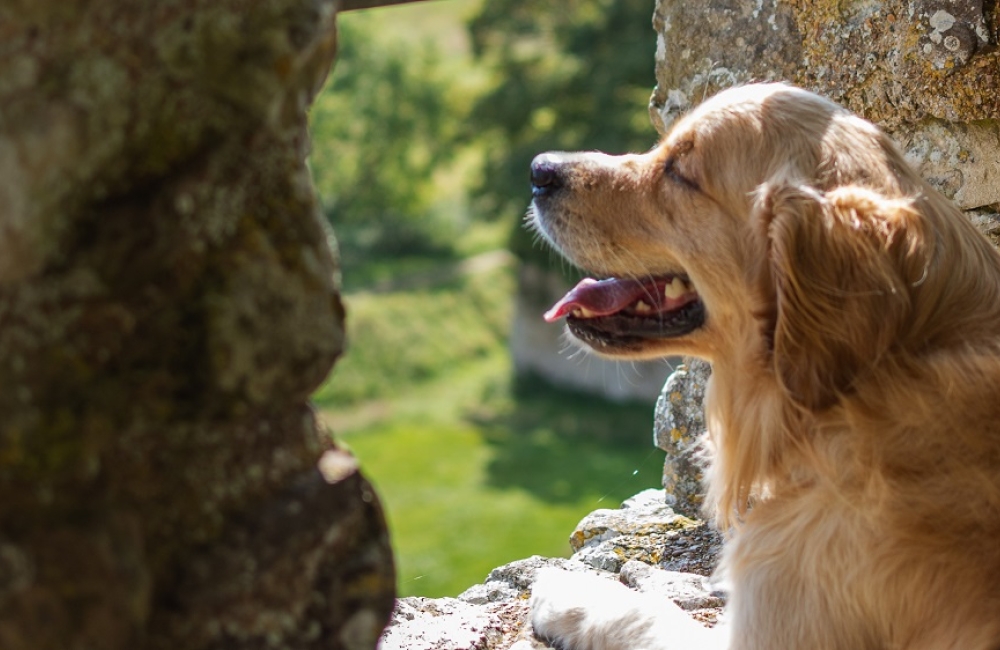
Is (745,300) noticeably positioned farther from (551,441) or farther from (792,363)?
(551,441)

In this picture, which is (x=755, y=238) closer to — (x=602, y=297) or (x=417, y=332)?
(x=602, y=297)

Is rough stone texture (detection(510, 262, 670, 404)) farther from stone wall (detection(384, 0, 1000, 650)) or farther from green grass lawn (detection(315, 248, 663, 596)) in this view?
stone wall (detection(384, 0, 1000, 650))

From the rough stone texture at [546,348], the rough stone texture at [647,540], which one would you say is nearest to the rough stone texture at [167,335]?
the rough stone texture at [647,540]

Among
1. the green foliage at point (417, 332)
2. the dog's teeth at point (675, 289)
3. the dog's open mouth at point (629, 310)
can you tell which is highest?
the dog's teeth at point (675, 289)

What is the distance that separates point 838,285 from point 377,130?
26.8 m

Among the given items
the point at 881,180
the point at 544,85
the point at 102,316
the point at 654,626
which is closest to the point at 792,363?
the point at 881,180

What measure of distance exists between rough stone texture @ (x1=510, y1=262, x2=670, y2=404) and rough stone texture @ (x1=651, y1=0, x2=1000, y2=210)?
64.2 ft

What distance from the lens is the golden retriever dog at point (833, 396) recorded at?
2094 millimetres

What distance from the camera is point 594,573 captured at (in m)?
2.99

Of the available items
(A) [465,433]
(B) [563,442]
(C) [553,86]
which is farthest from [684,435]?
(C) [553,86]

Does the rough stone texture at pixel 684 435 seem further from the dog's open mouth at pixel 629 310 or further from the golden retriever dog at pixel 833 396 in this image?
the golden retriever dog at pixel 833 396

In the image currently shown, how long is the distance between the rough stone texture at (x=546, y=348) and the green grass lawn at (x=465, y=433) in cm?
38

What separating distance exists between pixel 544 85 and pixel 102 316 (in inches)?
931

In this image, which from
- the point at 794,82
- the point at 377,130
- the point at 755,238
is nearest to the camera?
the point at 755,238
